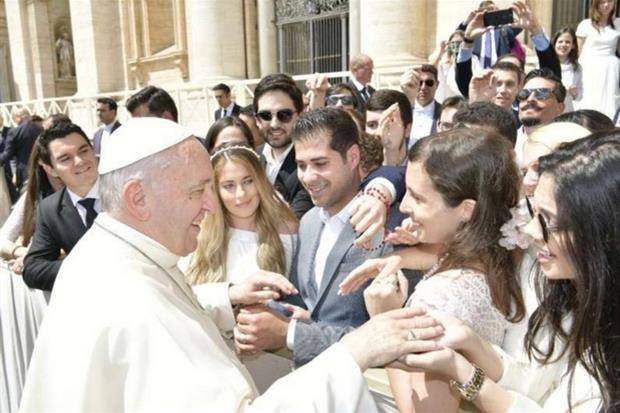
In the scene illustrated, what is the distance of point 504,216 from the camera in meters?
1.85

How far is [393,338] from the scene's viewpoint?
1.55 metres

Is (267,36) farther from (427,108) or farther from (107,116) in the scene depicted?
(427,108)

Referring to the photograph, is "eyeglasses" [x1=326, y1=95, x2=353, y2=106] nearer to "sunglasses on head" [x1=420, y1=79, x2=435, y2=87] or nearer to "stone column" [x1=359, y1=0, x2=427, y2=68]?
"sunglasses on head" [x1=420, y1=79, x2=435, y2=87]

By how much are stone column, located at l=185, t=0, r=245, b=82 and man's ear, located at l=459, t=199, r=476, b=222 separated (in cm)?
1365

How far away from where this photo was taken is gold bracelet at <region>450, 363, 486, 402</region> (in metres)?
1.57

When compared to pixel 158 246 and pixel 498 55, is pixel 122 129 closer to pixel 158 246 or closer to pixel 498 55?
pixel 158 246

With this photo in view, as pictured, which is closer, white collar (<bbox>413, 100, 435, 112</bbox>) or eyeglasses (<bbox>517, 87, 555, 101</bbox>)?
eyeglasses (<bbox>517, 87, 555, 101</bbox>)

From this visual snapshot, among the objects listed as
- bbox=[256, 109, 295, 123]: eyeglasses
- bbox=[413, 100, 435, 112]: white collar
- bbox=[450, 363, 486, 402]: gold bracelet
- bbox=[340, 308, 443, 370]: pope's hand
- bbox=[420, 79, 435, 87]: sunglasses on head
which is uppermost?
bbox=[420, 79, 435, 87]: sunglasses on head

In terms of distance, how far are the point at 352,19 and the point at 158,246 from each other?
42.6 ft

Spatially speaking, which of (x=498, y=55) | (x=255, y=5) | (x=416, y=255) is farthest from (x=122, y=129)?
(x=255, y=5)

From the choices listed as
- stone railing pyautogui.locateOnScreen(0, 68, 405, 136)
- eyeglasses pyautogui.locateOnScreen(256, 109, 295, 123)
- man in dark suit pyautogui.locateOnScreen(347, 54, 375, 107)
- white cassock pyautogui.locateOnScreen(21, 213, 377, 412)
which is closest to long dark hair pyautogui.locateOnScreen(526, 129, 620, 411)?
white cassock pyautogui.locateOnScreen(21, 213, 377, 412)

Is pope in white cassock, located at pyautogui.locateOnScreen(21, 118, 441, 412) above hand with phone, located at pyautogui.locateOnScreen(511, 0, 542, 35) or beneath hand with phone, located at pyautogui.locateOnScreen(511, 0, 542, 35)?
beneath

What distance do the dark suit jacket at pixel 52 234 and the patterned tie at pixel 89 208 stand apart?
0.04 metres

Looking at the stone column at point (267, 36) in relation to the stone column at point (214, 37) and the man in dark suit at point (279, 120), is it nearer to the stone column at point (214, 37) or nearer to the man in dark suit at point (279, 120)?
the stone column at point (214, 37)
